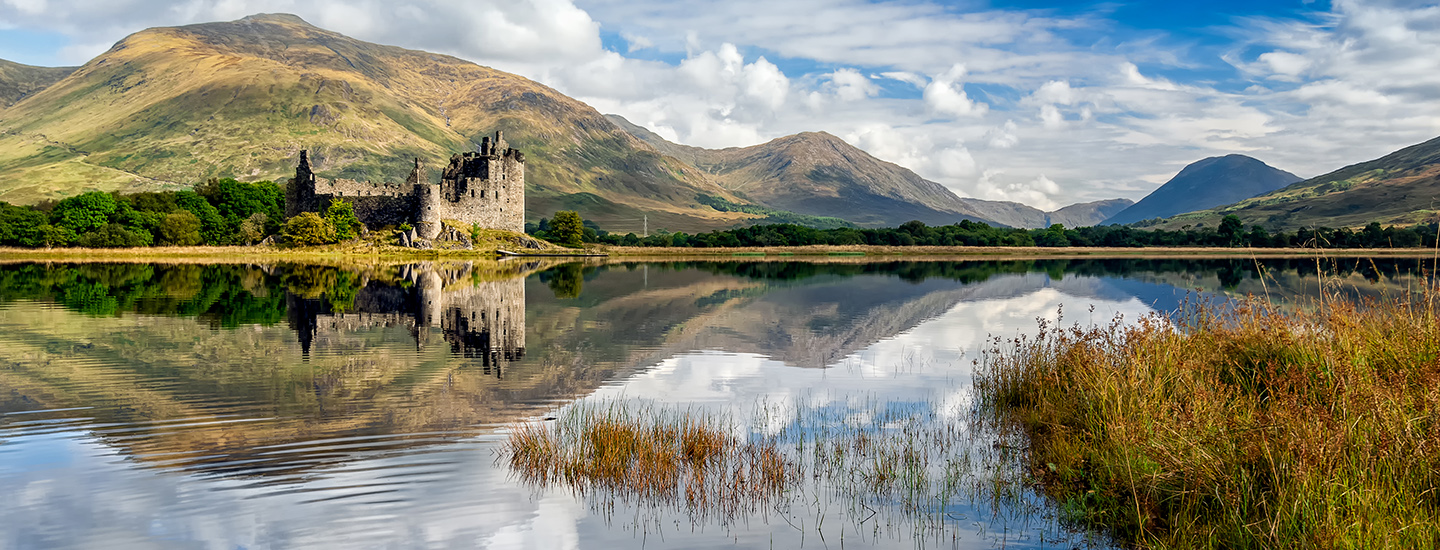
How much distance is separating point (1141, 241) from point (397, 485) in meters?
141

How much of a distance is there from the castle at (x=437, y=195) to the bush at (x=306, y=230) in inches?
197

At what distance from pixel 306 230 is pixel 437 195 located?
12.5 metres

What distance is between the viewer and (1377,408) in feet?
22.0

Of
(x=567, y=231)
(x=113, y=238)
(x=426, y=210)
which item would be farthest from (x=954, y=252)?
(x=113, y=238)

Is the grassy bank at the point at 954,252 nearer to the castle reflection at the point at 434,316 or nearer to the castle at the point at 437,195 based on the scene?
the castle at the point at 437,195

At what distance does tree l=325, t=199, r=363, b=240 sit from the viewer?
7700 cm

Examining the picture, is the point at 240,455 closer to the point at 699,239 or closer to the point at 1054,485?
the point at 1054,485

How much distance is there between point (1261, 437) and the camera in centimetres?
704

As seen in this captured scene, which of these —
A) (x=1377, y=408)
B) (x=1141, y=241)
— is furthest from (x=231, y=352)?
(x=1141, y=241)

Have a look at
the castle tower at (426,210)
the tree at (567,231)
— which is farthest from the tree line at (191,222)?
the castle tower at (426,210)

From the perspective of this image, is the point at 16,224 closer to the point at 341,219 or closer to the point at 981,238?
the point at 341,219

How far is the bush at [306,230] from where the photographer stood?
74.5 m

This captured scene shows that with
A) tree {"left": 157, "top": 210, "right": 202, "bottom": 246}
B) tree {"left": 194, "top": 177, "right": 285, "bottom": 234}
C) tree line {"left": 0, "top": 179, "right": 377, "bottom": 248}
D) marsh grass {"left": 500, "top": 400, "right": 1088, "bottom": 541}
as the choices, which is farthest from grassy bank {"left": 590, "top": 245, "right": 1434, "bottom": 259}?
marsh grass {"left": 500, "top": 400, "right": 1088, "bottom": 541}

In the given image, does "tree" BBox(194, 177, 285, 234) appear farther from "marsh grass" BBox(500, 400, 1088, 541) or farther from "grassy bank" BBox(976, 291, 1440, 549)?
"grassy bank" BBox(976, 291, 1440, 549)
